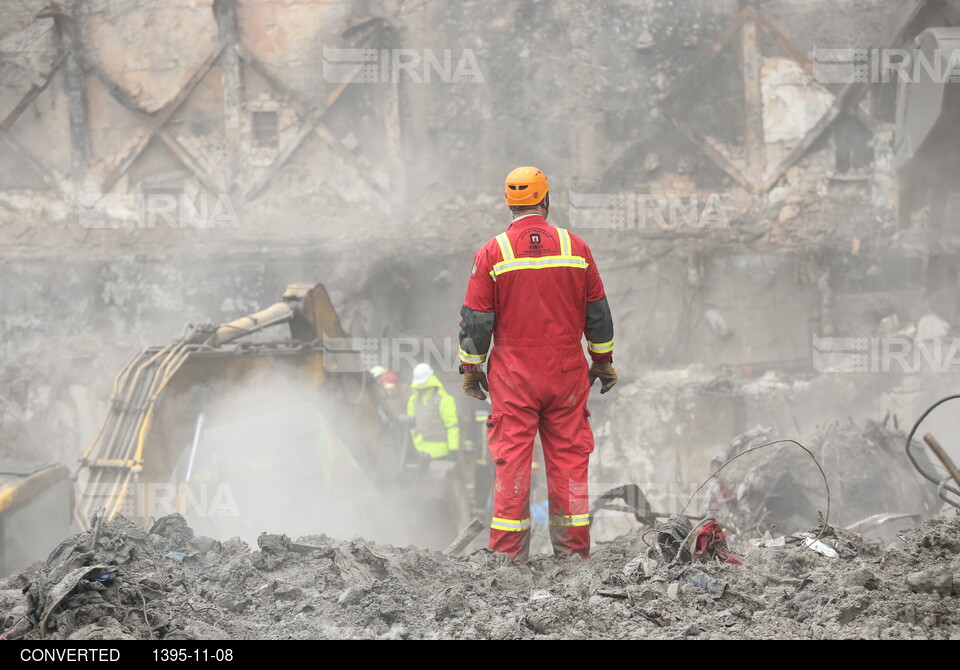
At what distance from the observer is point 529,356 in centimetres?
464

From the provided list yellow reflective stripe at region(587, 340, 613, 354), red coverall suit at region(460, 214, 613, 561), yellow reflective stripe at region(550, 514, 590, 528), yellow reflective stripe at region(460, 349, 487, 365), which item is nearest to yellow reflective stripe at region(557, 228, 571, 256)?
red coverall suit at region(460, 214, 613, 561)

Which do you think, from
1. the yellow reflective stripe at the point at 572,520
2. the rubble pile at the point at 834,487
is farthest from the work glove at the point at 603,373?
the rubble pile at the point at 834,487

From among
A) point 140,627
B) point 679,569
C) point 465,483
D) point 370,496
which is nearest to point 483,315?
point 679,569

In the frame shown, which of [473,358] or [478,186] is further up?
[478,186]

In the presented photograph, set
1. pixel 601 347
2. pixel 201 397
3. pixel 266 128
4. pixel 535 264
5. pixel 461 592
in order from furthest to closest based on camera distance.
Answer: pixel 266 128 < pixel 201 397 < pixel 601 347 < pixel 535 264 < pixel 461 592

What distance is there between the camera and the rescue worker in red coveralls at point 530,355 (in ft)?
15.2

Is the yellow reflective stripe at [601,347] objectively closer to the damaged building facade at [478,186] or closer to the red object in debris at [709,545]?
the red object in debris at [709,545]

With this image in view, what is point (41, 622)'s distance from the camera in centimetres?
302

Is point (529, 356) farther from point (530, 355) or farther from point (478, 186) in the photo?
point (478, 186)

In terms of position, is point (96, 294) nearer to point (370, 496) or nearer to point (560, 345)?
point (370, 496)

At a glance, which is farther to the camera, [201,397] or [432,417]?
[432,417]

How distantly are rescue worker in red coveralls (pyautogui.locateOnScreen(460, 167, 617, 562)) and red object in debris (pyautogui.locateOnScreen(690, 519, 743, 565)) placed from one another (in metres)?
0.68

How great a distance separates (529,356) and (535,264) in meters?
0.47


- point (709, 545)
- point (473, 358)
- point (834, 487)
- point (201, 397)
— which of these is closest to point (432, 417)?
point (201, 397)
